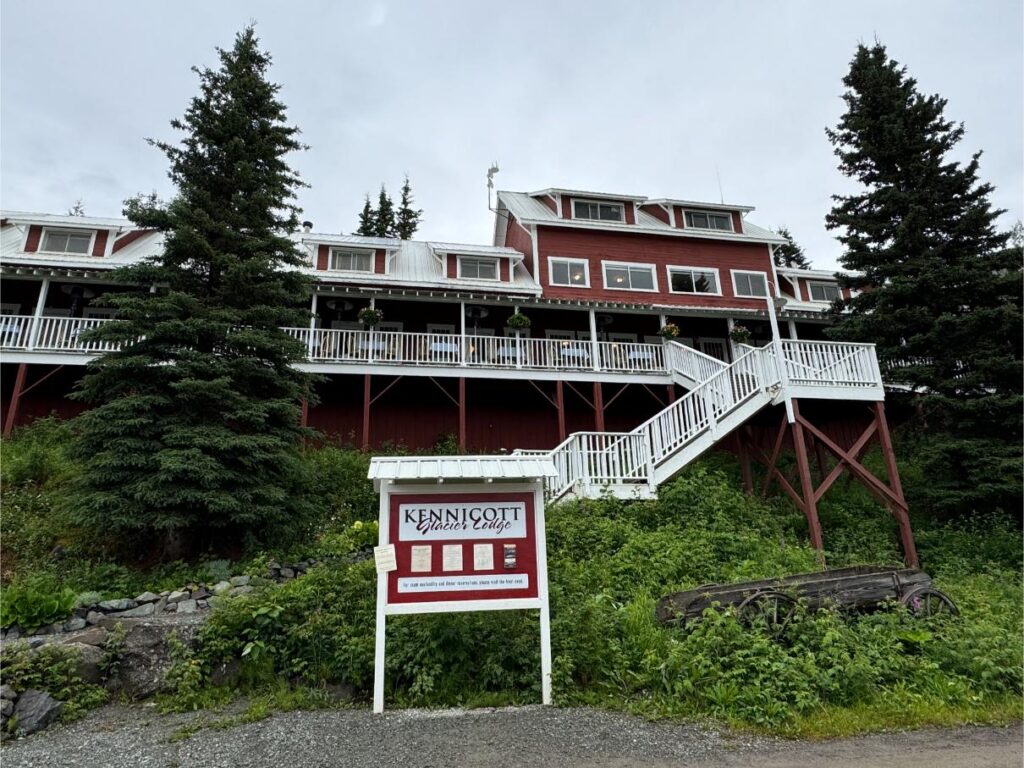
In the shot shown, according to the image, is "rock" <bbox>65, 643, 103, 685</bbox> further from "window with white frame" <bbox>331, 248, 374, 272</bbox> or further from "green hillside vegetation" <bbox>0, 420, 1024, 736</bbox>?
"window with white frame" <bbox>331, 248, 374, 272</bbox>

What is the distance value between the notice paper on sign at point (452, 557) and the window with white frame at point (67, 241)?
19.2 m

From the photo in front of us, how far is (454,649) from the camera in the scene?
5.47 m

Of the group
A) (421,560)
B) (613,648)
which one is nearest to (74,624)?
(421,560)

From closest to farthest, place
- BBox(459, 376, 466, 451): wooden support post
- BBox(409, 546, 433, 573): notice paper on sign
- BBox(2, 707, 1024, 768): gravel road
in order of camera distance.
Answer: BBox(2, 707, 1024, 768): gravel road < BBox(409, 546, 433, 573): notice paper on sign < BBox(459, 376, 466, 451): wooden support post

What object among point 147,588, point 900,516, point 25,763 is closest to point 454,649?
point 25,763

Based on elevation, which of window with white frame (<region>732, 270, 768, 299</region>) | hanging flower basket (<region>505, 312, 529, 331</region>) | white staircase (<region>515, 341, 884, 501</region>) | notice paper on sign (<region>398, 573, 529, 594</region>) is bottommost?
notice paper on sign (<region>398, 573, 529, 594</region>)

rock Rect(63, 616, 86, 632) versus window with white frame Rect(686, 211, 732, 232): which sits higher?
window with white frame Rect(686, 211, 732, 232)

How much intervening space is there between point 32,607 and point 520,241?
61.4 ft

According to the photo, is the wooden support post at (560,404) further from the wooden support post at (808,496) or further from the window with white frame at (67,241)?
the window with white frame at (67,241)

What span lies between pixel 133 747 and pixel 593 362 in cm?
1400

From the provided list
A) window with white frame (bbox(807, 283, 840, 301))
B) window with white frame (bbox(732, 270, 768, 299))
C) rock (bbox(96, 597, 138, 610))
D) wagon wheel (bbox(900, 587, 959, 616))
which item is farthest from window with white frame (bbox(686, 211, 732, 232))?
rock (bbox(96, 597, 138, 610))

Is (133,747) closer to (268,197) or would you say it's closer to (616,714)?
(616,714)

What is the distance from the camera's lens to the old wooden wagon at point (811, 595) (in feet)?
19.5

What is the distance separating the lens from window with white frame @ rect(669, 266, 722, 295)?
2073 cm
